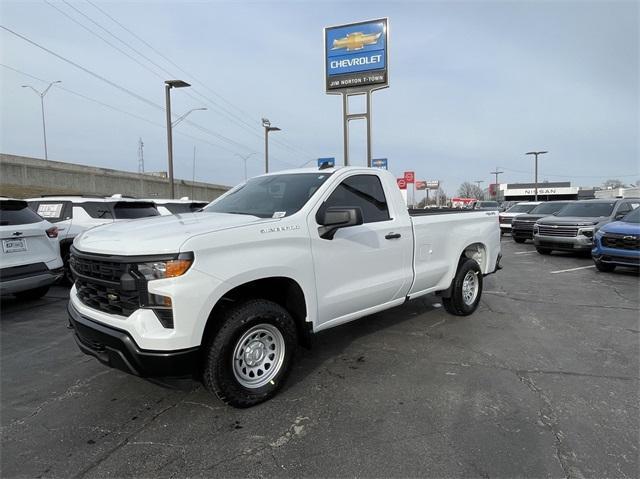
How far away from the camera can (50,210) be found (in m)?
8.32

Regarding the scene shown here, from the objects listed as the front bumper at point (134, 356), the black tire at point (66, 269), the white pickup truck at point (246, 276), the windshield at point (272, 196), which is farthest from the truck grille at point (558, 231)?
the black tire at point (66, 269)

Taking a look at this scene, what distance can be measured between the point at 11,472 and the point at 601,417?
411 cm

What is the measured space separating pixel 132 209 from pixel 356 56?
16621mm

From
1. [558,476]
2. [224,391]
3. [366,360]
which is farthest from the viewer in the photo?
[366,360]

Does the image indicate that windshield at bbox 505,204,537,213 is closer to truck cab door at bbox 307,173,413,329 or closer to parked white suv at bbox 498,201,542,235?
parked white suv at bbox 498,201,542,235

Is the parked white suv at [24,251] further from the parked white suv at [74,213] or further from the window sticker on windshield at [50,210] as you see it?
the window sticker on windshield at [50,210]

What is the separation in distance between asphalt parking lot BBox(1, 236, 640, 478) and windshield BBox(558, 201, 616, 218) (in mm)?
9324

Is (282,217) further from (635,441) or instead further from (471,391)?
(635,441)

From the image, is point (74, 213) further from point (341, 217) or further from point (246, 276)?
point (341, 217)

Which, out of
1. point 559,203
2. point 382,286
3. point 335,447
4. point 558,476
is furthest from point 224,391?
point 559,203

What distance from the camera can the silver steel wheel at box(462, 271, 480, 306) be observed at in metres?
5.96

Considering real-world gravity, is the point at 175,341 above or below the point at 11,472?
above

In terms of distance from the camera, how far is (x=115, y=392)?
12.0ft

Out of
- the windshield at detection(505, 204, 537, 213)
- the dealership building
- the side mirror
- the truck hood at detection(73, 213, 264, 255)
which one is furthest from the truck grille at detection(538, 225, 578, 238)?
the dealership building
